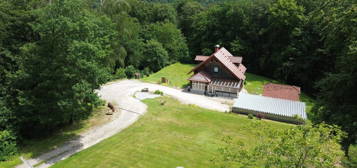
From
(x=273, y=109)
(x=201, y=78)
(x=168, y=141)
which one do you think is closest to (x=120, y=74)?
(x=201, y=78)

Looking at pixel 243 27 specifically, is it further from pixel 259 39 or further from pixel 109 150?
pixel 109 150

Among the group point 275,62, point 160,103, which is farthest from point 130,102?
point 275,62

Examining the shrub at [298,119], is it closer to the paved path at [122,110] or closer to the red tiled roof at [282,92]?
the red tiled roof at [282,92]

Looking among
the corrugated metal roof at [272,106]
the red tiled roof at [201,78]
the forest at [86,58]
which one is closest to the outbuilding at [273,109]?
the corrugated metal roof at [272,106]

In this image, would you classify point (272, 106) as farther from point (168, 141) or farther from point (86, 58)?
point (86, 58)

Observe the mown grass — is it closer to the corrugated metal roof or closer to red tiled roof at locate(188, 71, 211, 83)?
red tiled roof at locate(188, 71, 211, 83)

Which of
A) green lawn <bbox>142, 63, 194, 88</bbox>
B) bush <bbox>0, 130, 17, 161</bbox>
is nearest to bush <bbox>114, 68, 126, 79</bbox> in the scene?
green lawn <bbox>142, 63, 194, 88</bbox>

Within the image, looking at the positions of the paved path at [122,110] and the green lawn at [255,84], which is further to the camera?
the green lawn at [255,84]
